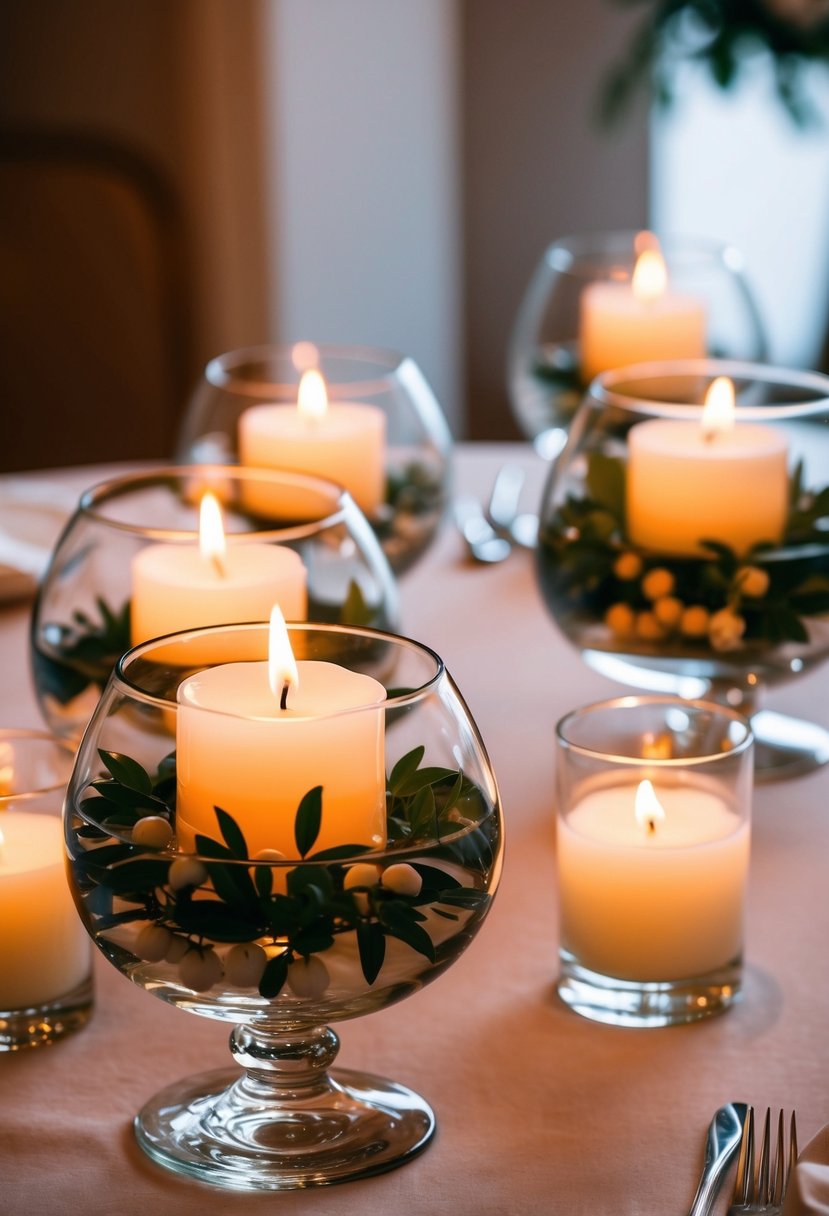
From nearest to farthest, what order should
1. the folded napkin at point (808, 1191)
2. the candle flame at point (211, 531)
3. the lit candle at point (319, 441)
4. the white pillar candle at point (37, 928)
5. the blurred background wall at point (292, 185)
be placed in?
the folded napkin at point (808, 1191), the white pillar candle at point (37, 928), the candle flame at point (211, 531), the lit candle at point (319, 441), the blurred background wall at point (292, 185)

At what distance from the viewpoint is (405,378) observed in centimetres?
114

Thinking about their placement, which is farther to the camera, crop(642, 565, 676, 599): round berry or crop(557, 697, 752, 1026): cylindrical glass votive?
crop(642, 565, 676, 599): round berry

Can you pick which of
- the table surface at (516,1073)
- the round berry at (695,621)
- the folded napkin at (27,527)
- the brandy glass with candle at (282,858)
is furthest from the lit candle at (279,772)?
the folded napkin at (27,527)

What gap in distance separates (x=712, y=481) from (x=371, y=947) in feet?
1.42

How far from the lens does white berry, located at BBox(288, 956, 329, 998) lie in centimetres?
52

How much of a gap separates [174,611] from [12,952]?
19 cm

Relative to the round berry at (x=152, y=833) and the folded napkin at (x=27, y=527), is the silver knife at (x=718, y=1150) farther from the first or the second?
the folded napkin at (x=27, y=527)

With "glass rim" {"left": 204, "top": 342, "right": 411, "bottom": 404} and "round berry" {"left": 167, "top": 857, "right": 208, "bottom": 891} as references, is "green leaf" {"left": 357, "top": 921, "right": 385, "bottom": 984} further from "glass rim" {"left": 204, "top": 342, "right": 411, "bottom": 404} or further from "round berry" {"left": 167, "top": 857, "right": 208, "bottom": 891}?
"glass rim" {"left": 204, "top": 342, "right": 411, "bottom": 404}

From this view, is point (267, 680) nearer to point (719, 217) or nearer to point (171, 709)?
point (171, 709)

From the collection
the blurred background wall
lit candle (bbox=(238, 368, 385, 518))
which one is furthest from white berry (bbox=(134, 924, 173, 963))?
the blurred background wall

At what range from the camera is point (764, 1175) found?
0.55 meters

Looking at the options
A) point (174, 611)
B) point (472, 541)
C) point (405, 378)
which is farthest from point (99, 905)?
point (472, 541)

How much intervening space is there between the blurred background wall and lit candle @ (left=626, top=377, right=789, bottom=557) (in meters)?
1.63

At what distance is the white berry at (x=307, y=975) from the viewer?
517 mm
